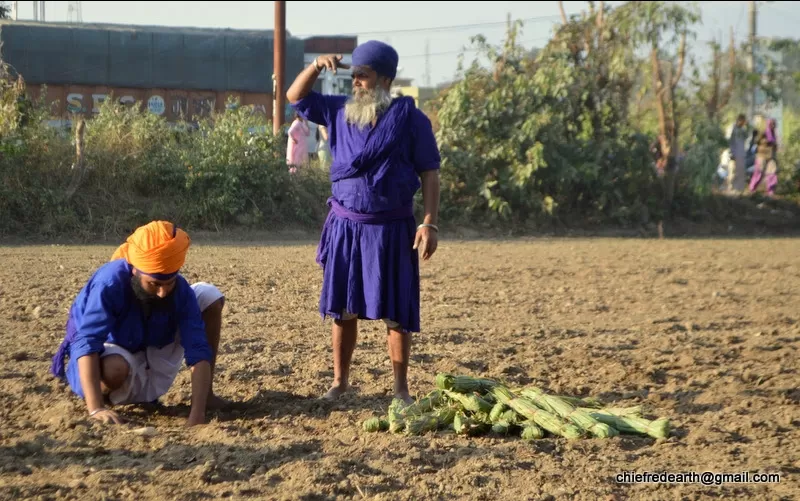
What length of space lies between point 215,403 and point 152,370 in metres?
0.37

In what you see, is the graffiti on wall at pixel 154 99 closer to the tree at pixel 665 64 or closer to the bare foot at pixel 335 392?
the tree at pixel 665 64

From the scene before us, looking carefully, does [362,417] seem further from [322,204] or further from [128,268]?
[322,204]

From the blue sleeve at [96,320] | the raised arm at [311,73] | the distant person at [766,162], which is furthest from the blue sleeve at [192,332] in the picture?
the distant person at [766,162]

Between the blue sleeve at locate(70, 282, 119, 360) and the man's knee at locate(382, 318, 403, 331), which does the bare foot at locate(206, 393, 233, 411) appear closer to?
the blue sleeve at locate(70, 282, 119, 360)

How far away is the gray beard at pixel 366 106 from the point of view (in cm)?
486

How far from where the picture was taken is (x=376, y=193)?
16.0ft

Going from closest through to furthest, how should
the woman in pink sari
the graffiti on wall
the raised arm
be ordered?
the raised arm, the woman in pink sari, the graffiti on wall

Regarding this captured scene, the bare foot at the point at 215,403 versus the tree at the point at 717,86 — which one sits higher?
the tree at the point at 717,86

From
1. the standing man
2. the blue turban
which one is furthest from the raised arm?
the blue turban

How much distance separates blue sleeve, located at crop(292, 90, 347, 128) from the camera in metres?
5.01

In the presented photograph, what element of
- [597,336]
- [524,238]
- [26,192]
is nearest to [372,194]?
[597,336]

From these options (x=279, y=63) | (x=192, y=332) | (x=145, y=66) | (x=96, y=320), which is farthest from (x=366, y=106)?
(x=145, y=66)

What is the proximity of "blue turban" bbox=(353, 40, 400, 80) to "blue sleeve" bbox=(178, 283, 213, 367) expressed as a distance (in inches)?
54.9

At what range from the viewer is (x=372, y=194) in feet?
16.0
